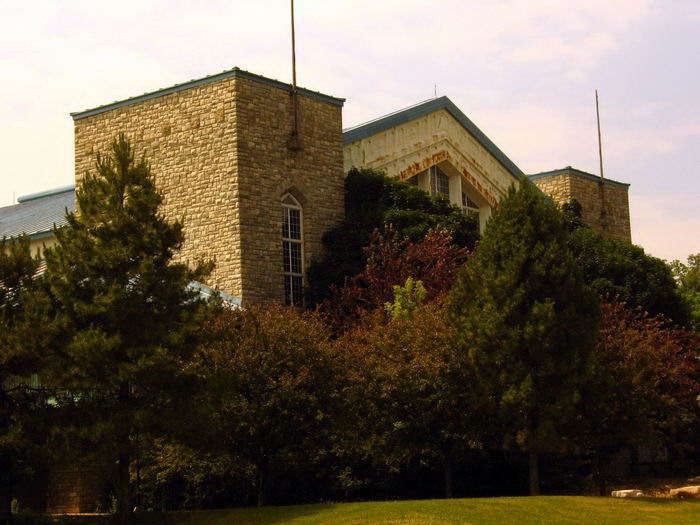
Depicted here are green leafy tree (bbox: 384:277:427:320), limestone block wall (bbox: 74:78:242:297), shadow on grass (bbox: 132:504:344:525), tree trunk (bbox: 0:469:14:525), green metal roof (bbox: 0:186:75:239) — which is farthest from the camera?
green metal roof (bbox: 0:186:75:239)

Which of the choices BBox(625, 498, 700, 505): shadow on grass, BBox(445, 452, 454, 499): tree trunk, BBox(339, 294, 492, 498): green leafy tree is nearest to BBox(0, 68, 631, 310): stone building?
BBox(339, 294, 492, 498): green leafy tree

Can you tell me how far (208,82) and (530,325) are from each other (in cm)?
1571

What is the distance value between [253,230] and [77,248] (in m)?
12.2

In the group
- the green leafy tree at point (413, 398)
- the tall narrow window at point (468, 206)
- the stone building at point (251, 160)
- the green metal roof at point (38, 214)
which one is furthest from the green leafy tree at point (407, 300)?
A: the green metal roof at point (38, 214)

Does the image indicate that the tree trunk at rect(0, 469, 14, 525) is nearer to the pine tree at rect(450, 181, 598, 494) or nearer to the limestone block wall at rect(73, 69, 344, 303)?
the pine tree at rect(450, 181, 598, 494)

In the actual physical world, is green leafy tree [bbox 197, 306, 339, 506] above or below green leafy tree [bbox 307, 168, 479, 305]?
below

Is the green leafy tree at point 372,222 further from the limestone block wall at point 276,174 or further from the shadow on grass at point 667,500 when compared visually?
the shadow on grass at point 667,500

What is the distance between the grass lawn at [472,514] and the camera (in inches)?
780

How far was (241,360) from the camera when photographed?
79.6 ft

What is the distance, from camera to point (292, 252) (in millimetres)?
35812

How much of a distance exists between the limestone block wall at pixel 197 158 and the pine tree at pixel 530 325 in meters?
10.6

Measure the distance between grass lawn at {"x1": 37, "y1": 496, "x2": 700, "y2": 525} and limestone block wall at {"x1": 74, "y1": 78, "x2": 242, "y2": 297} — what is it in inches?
441

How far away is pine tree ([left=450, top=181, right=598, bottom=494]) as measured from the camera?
928 inches

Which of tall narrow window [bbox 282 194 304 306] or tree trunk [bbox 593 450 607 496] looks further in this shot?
tall narrow window [bbox 282 194 304 306]
